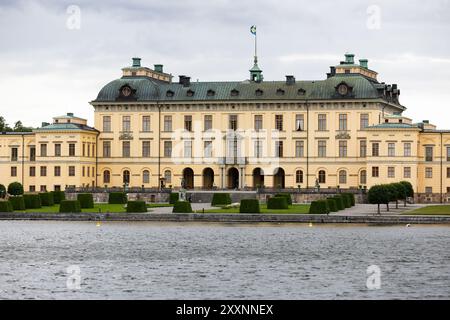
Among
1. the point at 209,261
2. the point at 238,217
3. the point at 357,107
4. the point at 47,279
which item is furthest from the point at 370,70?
the point at 47,279

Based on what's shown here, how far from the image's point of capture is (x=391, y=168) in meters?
93.1

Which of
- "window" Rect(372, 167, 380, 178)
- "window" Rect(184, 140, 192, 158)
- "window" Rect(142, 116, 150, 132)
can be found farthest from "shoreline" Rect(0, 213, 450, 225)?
"window" Rect(142, 116, 150, 132)

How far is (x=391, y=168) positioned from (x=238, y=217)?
2728 centimetres

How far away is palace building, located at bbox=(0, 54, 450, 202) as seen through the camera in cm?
9712

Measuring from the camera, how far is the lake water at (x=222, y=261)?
36906 mm

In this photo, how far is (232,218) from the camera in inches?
2717

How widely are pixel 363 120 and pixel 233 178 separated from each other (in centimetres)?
1243

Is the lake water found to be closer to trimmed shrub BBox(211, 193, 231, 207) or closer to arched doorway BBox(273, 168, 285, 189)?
trimmed shrub BBox(211, 193, 231, 207)

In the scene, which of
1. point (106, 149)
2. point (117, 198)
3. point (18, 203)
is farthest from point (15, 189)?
point (18, 203)

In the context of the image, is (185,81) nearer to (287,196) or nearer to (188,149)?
(188,149)

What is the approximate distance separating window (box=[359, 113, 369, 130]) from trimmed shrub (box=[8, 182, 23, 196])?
92.5ft

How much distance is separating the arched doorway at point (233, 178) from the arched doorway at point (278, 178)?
3.39 m

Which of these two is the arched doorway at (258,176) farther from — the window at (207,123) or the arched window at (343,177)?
the arched window at (343,177)
